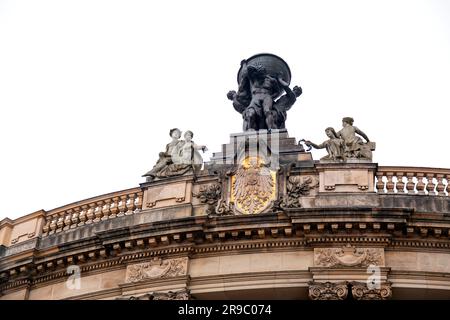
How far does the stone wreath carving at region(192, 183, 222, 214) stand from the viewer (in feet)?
92.1

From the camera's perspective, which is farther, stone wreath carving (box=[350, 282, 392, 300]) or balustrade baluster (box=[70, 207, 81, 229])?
balustrade baluster (box=[70, 207, 81, 229])

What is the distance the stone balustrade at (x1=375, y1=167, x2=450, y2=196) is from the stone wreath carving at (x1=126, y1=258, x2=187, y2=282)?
622cm

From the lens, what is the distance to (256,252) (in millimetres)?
27141

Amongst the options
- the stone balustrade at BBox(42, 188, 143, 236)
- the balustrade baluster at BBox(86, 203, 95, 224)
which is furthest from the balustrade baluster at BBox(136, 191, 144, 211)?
the balustrade baluster at BBox(86, 203, 95, 224)

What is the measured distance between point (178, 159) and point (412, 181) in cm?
746

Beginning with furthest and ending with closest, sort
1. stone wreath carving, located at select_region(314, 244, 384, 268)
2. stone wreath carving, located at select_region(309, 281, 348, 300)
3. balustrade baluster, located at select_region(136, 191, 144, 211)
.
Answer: balustrade baluster, located at select_region(136, 191, 144, 211)
stone wreath carving, located at select_region(314, 244, 384, 268)
stone wreath carving, located at select_region(309, 281, 348, 300)

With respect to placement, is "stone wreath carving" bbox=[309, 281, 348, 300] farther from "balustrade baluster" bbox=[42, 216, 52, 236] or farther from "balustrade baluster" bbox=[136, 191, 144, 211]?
"balustrade baluster" bbox=[42, 216, 52, 236]

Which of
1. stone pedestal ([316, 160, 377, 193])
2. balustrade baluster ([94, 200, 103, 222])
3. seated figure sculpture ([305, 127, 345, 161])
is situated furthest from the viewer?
balustrade baluster ([94, 200, 103, 222])

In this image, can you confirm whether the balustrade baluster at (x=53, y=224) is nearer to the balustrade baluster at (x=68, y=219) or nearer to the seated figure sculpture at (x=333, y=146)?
the balustrade baluster at (x=68, y=219)

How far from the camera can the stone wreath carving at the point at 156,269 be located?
89.6 feet

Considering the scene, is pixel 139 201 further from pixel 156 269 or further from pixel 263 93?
pixel 263 93

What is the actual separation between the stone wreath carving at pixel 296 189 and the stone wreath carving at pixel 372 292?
3146 millimetres

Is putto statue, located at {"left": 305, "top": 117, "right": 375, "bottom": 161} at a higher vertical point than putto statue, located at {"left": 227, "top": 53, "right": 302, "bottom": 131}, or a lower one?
lower

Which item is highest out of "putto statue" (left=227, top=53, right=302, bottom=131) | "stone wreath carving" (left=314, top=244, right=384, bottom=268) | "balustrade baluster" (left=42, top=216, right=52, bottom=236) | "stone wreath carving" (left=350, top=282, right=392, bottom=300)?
"putto statue" (left=227, top=53, right=302, bottom=131)
